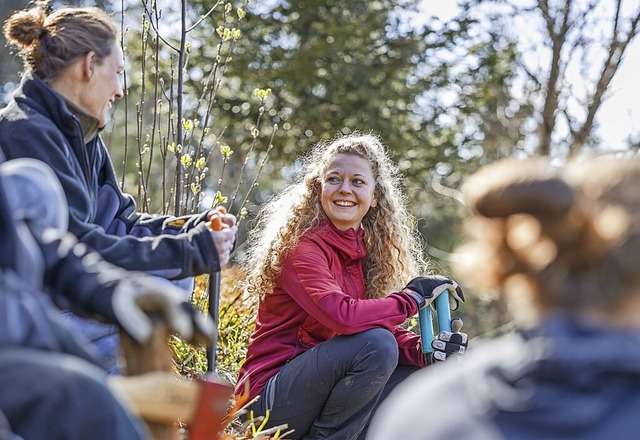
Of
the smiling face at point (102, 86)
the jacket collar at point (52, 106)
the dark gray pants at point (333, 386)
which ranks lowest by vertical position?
the dark gray pants at point (333, 386)

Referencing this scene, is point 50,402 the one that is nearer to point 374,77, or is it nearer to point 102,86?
point 102,86

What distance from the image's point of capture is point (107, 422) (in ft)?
5.59

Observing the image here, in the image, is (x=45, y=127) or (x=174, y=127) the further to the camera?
(x=174, y=127)

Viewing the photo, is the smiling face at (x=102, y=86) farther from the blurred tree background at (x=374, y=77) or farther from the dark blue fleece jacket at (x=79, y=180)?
the blurred tree background at (x=374, y=77)

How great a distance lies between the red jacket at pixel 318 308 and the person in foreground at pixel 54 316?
1702mm

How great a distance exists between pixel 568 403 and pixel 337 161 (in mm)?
2699

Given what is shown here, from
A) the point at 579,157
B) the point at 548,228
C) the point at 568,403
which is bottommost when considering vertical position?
the point at 568,403

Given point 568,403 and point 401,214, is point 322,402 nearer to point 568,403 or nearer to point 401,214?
point 401,214

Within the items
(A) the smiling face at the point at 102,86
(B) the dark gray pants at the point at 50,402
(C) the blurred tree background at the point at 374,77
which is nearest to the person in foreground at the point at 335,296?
(A) the smiling face at the point at 102,86

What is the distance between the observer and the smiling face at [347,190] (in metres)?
4.09

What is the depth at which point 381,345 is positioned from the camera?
365cm

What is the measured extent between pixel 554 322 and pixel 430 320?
8.00 ft

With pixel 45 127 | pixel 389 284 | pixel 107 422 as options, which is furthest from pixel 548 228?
pixel 389 284

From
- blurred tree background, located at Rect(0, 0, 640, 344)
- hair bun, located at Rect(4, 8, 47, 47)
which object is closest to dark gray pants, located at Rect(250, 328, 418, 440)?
hair bun, located at Rect(4, 8, 47, 47)
